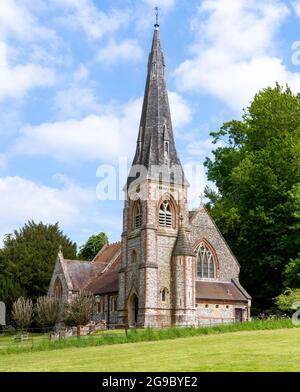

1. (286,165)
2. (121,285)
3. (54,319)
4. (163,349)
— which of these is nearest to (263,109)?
(286,165)

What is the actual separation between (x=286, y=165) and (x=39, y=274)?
82.9 ft

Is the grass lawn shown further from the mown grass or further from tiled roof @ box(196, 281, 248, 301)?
tiled roof @ box(196, 281, 248, 301)

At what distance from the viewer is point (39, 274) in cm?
5825

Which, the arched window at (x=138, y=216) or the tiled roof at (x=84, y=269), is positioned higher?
the arched window at (x=138, y=216)

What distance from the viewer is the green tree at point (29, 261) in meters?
56.9

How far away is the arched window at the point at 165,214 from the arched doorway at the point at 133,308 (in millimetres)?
5684

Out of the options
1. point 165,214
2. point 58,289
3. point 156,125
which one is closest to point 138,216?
point 165,214

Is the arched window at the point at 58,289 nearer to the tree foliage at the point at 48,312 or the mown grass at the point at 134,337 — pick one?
the tree foliage at the point at 48,312

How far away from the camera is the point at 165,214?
149 ft

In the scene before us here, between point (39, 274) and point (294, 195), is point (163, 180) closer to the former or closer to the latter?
point (294, 195)

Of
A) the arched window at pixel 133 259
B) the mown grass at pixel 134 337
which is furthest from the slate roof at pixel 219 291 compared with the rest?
the mown grass at pixel 134 337

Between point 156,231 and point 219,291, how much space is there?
6967 mm

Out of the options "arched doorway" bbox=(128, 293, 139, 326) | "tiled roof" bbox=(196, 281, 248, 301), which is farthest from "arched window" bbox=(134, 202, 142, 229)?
"tiled roof" bbox=(196, 281, 248, 301)

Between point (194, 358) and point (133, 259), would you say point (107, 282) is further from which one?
point (194, 358)
